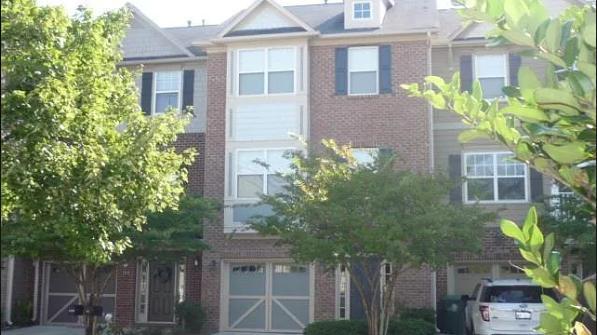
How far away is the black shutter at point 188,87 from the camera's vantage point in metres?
24.8

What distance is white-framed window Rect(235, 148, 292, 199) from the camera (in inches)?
900

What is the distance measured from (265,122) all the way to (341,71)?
2.76 metres

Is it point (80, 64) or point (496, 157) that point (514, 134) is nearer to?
point (80, 64)

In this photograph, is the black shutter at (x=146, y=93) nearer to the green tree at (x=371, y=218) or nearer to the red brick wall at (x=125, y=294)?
the red brick wall at (x=125, y=294)

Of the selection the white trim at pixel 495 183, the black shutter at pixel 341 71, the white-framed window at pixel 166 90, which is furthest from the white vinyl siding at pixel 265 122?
the white trim at pixel 495 183

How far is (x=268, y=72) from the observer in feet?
76.5

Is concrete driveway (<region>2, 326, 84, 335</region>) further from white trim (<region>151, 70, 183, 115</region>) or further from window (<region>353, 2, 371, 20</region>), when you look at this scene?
window (<region>353, 2, 371, 20</region>)

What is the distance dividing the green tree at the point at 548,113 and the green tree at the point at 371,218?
1212 centimetres

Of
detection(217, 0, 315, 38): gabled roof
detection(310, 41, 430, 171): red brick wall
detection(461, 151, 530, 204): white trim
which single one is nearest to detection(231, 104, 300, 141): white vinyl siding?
detection(310, 41, 430, 171): red brick wall

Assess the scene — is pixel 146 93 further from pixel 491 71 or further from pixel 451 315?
pixel 451 315

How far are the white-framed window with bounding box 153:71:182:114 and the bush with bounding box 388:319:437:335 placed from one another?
34.1ft

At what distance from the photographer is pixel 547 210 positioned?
1977 centimetres

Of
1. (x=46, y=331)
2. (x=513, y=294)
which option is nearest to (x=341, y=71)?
(x=513, y=294)

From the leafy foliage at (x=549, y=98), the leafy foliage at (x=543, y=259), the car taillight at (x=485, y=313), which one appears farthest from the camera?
the car taillight at (x=485, y=313)
